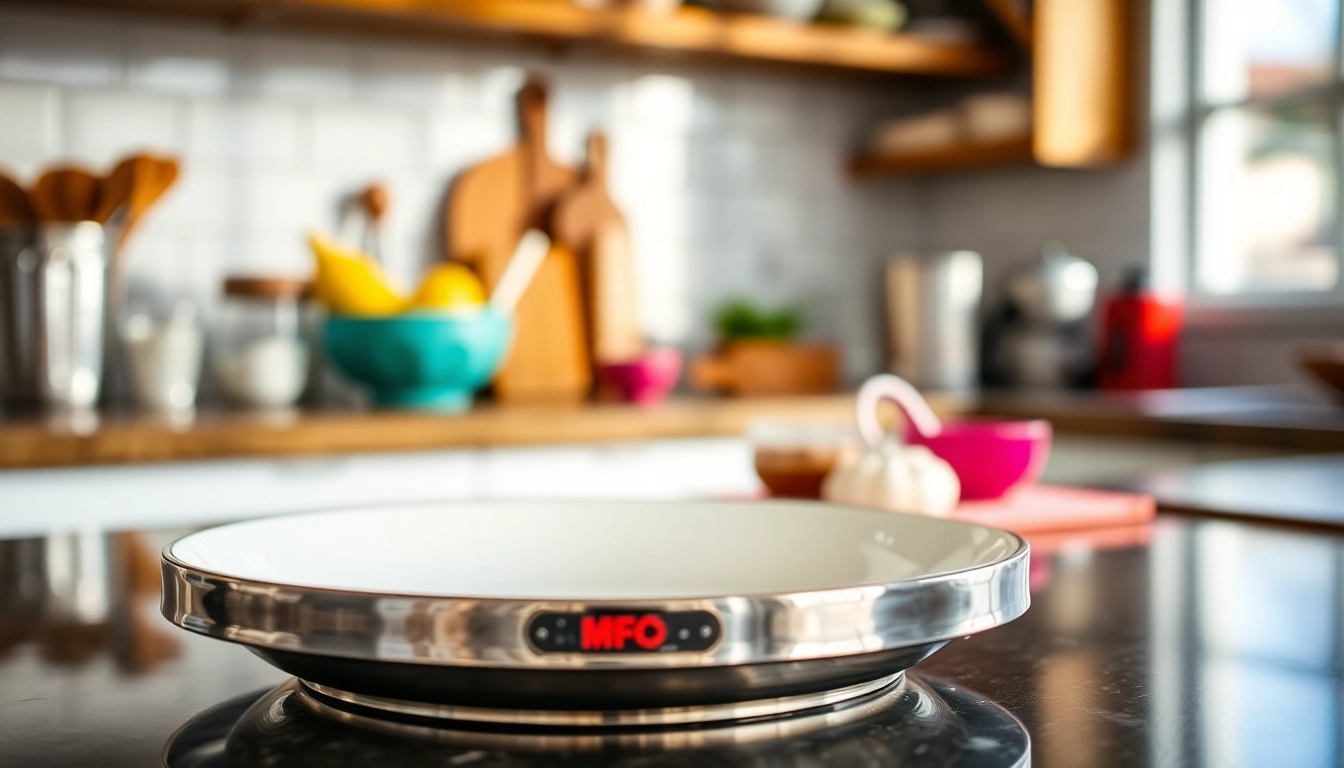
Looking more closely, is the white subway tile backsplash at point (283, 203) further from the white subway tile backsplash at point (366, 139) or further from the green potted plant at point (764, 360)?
the green potted plant at point (764, 360)

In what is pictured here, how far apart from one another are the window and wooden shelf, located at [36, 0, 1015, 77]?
414mm

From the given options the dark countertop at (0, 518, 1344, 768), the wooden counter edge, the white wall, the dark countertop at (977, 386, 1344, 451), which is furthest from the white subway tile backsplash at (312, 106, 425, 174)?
the dark countertop at (0, 518, 1344, 768)

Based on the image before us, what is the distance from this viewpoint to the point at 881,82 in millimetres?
3008

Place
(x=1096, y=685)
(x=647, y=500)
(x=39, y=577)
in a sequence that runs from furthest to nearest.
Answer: (x=39, y=577)
(x=647, y=500)
(x=1096, y=685)

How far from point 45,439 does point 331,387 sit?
0.82 meters

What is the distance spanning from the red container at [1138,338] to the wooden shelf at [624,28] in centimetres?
60

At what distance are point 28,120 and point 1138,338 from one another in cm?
189

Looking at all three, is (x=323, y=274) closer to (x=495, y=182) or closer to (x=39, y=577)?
(x=495, y=182)

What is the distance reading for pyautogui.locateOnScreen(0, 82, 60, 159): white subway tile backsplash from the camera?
2.16 m

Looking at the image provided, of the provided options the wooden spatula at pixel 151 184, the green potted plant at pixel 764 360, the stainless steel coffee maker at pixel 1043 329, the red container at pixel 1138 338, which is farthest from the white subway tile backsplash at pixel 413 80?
the red container at pixel 1138 338

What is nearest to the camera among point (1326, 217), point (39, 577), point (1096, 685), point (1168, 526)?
point (1096, 685)

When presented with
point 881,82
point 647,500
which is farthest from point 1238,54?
point 647,500

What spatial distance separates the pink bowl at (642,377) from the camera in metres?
2.21

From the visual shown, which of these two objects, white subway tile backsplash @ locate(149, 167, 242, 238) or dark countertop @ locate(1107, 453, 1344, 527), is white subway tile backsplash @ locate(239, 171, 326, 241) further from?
dark countertop @ locate(1107, 453, 1344, 527)
